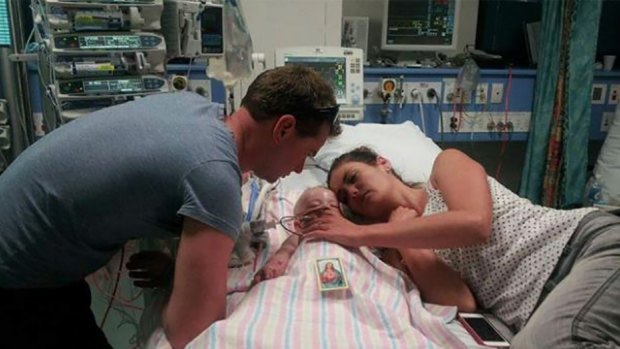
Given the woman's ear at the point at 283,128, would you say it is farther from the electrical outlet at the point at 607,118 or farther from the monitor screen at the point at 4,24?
the electrical outlet at the point at 607,118

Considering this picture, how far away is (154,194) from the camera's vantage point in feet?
3.60

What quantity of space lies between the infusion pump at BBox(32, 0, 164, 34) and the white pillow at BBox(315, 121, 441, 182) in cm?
96

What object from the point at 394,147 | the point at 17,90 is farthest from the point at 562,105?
the point at 17,90

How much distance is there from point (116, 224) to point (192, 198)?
0.21 metres

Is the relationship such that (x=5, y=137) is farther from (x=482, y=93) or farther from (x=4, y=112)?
(x=482, y=93)

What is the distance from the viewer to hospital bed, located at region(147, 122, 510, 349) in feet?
3.73

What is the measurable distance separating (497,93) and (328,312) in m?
2.38

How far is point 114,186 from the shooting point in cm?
109

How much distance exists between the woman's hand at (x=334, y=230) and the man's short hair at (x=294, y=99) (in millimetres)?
409

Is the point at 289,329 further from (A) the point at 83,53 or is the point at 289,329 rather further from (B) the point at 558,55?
(B) the point at 558,55

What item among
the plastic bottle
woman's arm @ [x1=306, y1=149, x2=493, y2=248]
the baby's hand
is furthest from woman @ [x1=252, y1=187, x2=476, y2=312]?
the plastic bottle

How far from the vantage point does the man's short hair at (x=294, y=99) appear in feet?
4.03

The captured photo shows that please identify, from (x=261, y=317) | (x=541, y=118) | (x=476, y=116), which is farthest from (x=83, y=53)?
(x=541, y=118)

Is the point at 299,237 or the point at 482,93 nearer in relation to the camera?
the point at 299,237
